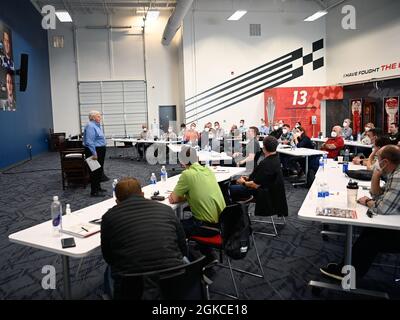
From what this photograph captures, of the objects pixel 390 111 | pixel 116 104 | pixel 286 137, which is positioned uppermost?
pixel 116 104

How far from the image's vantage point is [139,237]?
1889mm

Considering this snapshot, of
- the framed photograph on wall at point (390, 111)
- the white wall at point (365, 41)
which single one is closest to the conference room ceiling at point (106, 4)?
the white wall at point (365, 41)

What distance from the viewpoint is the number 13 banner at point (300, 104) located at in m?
13.7

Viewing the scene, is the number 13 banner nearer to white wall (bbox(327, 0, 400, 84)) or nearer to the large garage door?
white wall (bbox(327, 0, 400, 84))

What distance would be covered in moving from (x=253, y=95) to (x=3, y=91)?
925cm

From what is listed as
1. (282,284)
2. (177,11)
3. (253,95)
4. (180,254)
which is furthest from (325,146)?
(253,95)

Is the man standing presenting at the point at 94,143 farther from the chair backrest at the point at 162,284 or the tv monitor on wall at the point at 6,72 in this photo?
the tv monitor on wall at the point at 6,72

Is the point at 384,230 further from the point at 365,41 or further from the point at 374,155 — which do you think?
the point at 365,41

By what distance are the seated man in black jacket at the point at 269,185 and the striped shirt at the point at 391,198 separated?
144 centimetres

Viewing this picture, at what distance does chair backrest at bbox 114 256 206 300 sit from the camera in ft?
5.53

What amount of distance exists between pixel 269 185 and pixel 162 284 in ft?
8.59

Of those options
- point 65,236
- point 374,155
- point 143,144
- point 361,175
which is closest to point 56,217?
point 65,236

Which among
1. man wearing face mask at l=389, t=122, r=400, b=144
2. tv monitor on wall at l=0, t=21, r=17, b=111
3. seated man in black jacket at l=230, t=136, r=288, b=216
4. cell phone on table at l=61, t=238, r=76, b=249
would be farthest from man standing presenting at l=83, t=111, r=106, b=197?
man wearing face mask at l=389, t=122, r=400, b=144

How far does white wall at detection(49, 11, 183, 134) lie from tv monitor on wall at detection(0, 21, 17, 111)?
5.25 metres
